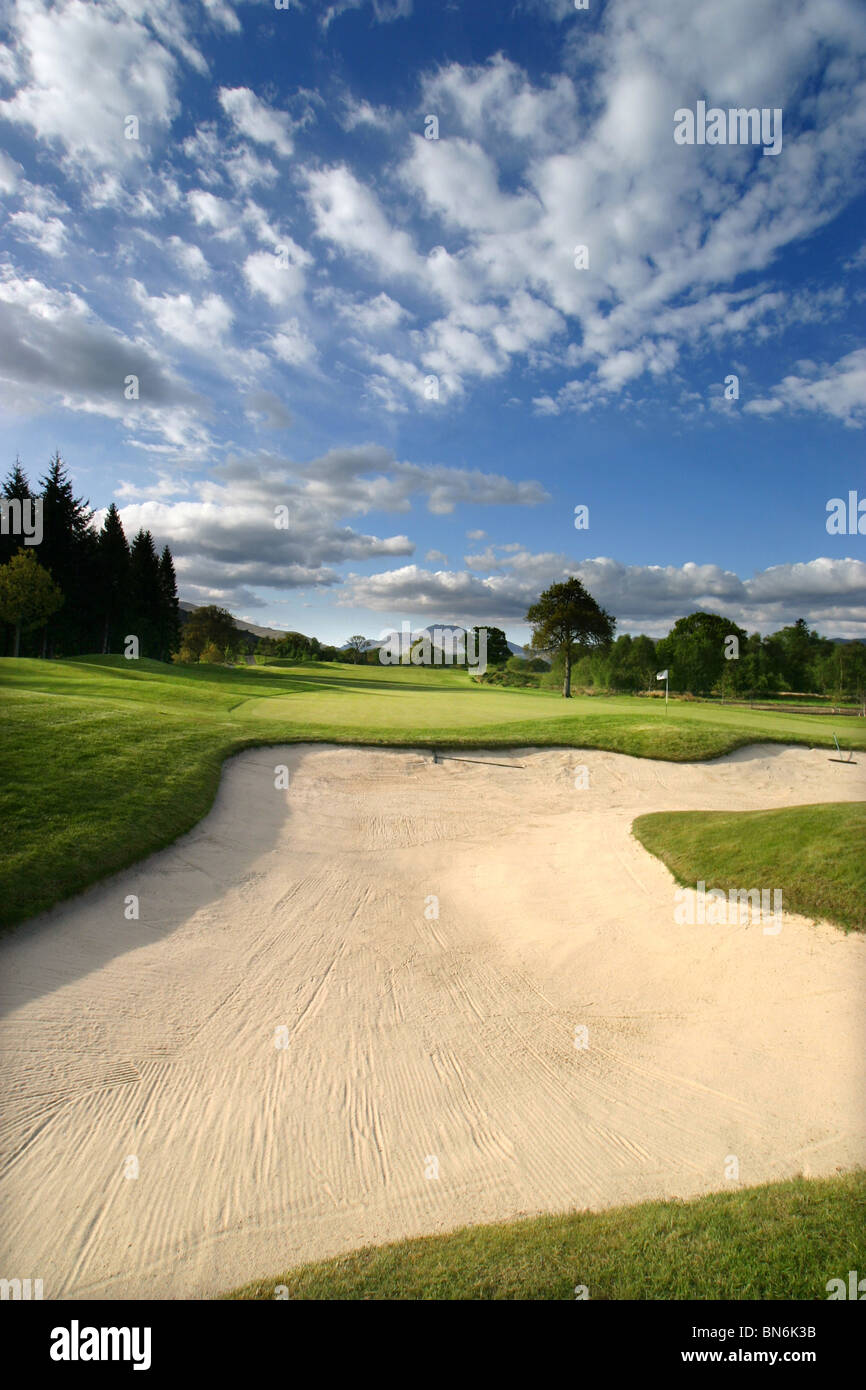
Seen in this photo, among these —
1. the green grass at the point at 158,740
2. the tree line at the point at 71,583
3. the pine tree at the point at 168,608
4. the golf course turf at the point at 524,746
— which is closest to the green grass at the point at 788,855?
the golf course turf at the point at 524,746

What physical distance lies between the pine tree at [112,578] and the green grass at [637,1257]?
177ft

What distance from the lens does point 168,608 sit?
58906 mm

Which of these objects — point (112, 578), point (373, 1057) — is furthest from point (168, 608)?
point (373, 1057)

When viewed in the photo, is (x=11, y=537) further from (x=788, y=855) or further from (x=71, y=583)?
(x=788, y=855)

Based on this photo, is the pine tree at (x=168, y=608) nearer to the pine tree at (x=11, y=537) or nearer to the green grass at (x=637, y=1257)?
the pine tree at (x=11, y=537)

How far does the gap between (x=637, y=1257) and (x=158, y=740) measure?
37.3 feet

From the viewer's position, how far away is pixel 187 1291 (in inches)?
123

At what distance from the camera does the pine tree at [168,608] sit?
5706 centimetres

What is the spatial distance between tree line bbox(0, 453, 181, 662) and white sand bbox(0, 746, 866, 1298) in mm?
36826

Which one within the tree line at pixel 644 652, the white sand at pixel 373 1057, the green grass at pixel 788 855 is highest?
the tree line at pixel 644 652

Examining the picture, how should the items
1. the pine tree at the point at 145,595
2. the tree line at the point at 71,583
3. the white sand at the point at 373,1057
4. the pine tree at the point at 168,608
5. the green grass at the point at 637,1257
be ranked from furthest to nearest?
the pine tree at the point at 168,608
the pine tree at the point at 145,595
the tree line at the point at 71,583
the white sand at the point at 373,1057
the green grass at the point at 637,1257

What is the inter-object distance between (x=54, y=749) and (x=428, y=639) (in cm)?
9386

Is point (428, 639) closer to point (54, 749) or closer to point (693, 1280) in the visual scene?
Result: point (54, 749)

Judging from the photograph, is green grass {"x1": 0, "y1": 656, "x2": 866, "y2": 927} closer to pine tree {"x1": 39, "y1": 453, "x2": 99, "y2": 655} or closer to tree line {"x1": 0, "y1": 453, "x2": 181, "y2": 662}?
tree line {"x1": 0, "y1": 453, "x2": 181, "y2": 662}
